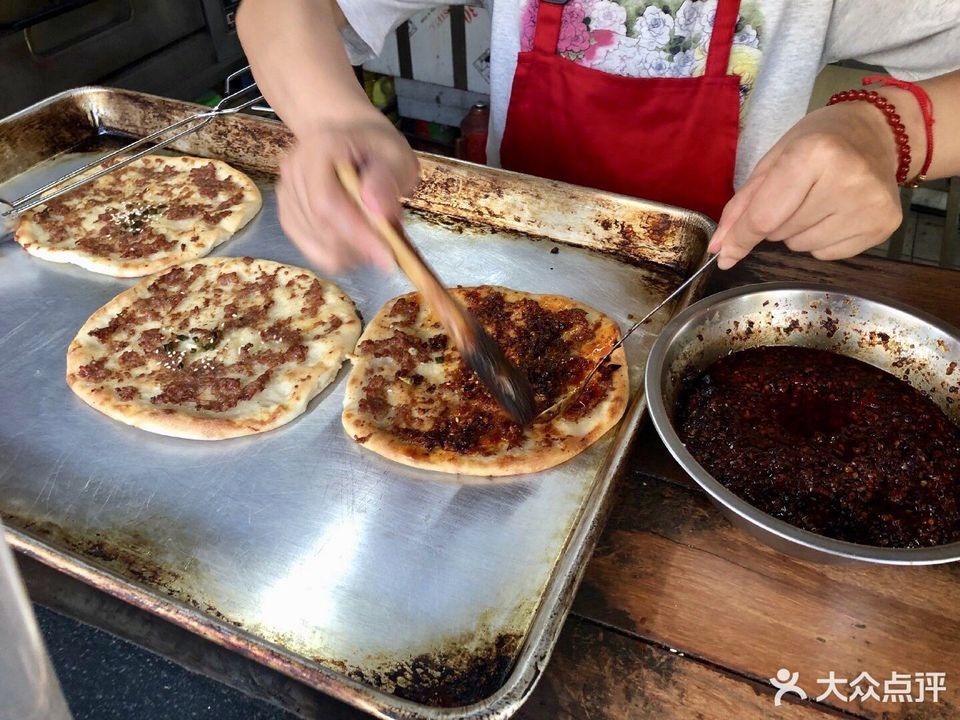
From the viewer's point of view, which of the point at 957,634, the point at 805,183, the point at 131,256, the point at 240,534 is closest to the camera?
the point at 957,634

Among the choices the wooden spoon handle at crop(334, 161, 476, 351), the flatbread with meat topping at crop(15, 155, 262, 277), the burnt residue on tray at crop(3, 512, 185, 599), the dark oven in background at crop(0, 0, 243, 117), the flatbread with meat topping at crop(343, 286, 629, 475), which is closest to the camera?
the wooden spoon handle at crop(334, 161, 476, 351)

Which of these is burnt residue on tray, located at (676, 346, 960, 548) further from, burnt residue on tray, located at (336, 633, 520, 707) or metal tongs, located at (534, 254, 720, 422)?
burnt residue on tray, located at (336, 633, 520, 707)

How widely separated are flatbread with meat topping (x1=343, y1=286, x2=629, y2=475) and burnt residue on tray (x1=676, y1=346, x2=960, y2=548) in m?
0.31

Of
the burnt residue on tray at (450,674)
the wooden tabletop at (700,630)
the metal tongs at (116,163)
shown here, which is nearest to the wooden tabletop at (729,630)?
the wooden tabletop at (700,630)

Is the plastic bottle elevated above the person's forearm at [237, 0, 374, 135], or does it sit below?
below

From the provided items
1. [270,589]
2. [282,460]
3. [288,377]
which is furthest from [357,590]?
[288,377]

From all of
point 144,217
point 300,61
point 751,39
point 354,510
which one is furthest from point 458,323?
point 144,217

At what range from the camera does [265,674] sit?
154cm

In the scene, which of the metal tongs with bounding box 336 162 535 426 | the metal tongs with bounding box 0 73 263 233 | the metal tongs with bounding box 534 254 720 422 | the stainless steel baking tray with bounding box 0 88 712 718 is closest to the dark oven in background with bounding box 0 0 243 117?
the metal tongs with bounding box 0 73 263 233

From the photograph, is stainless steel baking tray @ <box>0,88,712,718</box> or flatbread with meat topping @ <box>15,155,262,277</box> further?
flatbread with meat topping @ <box>15,155,262,277</box>

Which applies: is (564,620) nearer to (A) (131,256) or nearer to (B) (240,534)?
(B) (240,534)

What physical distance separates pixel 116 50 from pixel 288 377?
2323 mm

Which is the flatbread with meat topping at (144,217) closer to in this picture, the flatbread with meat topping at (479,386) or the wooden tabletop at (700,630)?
the flatbread with meat topping at (479,386)

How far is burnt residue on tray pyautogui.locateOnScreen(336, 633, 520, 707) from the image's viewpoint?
138 cm
